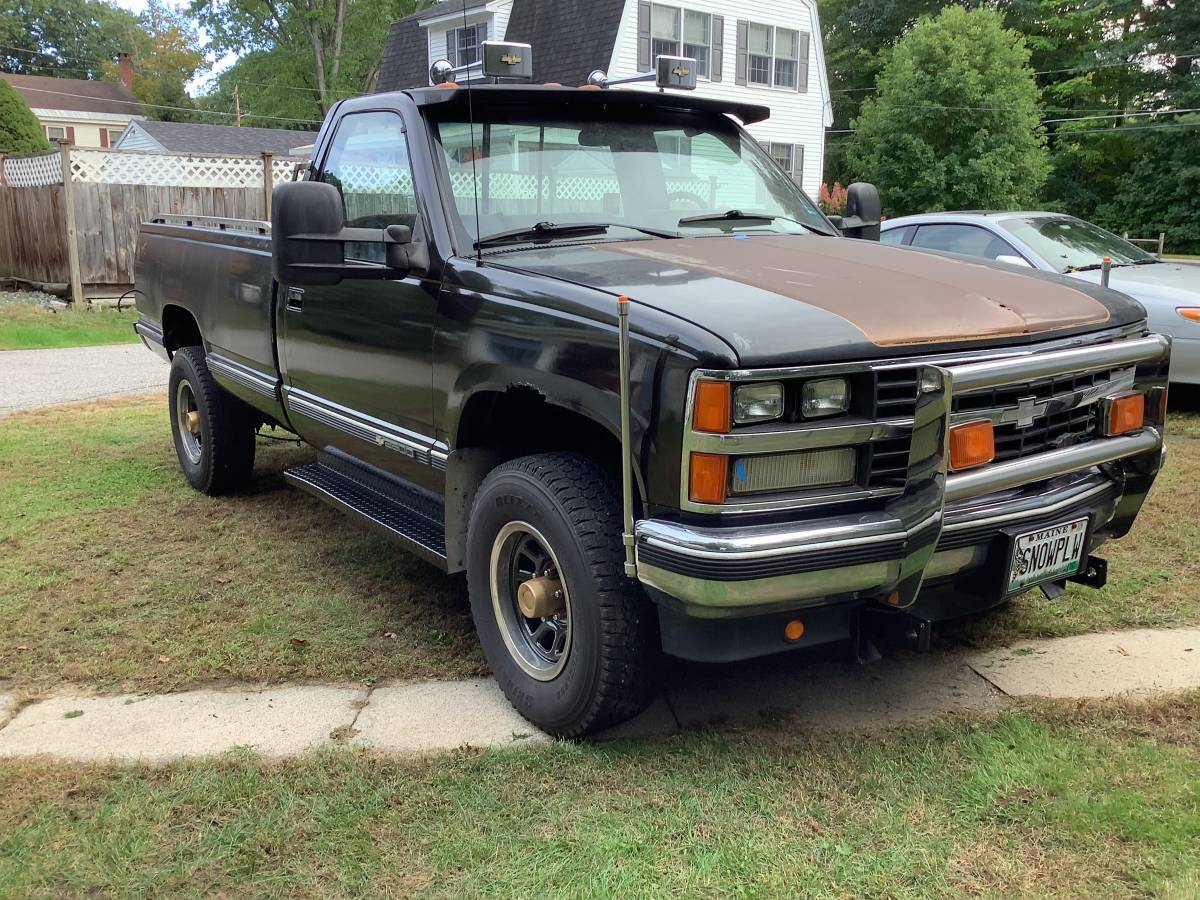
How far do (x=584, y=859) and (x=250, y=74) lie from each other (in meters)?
43.1

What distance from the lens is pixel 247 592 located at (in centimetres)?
477

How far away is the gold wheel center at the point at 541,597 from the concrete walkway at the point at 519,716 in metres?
0.43

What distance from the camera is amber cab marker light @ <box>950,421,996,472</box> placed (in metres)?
2.89

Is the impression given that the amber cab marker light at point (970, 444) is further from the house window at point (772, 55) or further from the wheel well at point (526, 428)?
the house window at point (772, 55)

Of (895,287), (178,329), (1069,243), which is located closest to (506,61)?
(895,287)

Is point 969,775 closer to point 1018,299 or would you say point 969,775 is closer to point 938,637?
point 938,637

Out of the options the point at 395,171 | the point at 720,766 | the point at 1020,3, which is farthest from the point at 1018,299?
the point at 1020,3

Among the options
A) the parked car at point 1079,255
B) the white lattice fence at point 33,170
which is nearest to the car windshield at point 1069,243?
the parked car at point 1079,255

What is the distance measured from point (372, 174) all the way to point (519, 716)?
2.30 metres

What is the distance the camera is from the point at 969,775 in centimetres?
307

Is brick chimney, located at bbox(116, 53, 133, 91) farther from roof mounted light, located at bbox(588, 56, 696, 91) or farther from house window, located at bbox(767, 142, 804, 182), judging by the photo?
roof mounted light, located at bbox(588, 56, 696, 91)

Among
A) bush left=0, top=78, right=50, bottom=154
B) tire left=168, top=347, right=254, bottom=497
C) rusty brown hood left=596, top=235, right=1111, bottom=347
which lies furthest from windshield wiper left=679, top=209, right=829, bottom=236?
bush left=0, top=78, right=50, bottom=154

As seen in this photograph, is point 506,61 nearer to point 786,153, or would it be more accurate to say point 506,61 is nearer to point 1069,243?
point 1069,243

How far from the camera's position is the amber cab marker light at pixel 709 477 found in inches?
105
